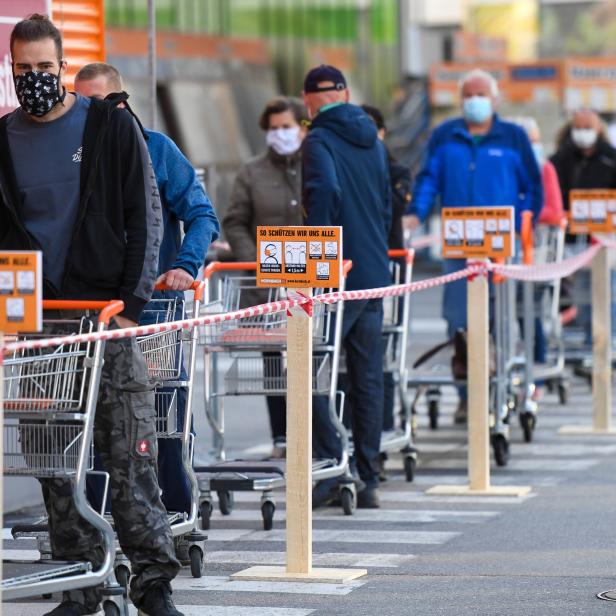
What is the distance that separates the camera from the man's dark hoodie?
1002 centimetres

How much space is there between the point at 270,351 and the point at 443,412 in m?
5.53

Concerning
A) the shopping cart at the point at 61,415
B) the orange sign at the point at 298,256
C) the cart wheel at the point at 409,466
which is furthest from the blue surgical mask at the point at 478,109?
the shopping cart at the point at 61,415

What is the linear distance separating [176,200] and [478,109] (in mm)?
5872

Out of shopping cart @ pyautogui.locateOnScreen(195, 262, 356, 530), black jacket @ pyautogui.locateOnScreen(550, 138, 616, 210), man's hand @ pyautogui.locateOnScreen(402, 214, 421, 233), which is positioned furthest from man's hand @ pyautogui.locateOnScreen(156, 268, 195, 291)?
black jacket @ pyautogui.locateOnScreen(550, 138, 616, 210)

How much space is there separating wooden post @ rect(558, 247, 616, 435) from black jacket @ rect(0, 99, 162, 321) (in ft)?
23.0

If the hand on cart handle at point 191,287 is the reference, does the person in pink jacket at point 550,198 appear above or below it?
above


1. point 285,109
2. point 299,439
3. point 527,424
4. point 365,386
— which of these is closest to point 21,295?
point 299,439

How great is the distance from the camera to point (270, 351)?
32.0ft

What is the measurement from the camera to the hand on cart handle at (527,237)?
13.0 metres

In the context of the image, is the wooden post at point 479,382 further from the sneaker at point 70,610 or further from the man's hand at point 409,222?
the sneaker at point 70,610

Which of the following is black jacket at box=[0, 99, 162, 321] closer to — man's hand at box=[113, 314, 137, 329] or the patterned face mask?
man's hand at box=[113, 314, 137, 329]

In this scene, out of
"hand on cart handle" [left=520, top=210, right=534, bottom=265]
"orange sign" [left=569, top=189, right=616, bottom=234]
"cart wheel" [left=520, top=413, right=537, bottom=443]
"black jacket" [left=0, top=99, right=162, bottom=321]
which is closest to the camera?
"black jacket" [left=0, top=99, right=162, bottom=321]

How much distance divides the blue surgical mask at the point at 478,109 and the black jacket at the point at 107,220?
6.80 m

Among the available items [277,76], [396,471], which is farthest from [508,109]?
[396,471]
